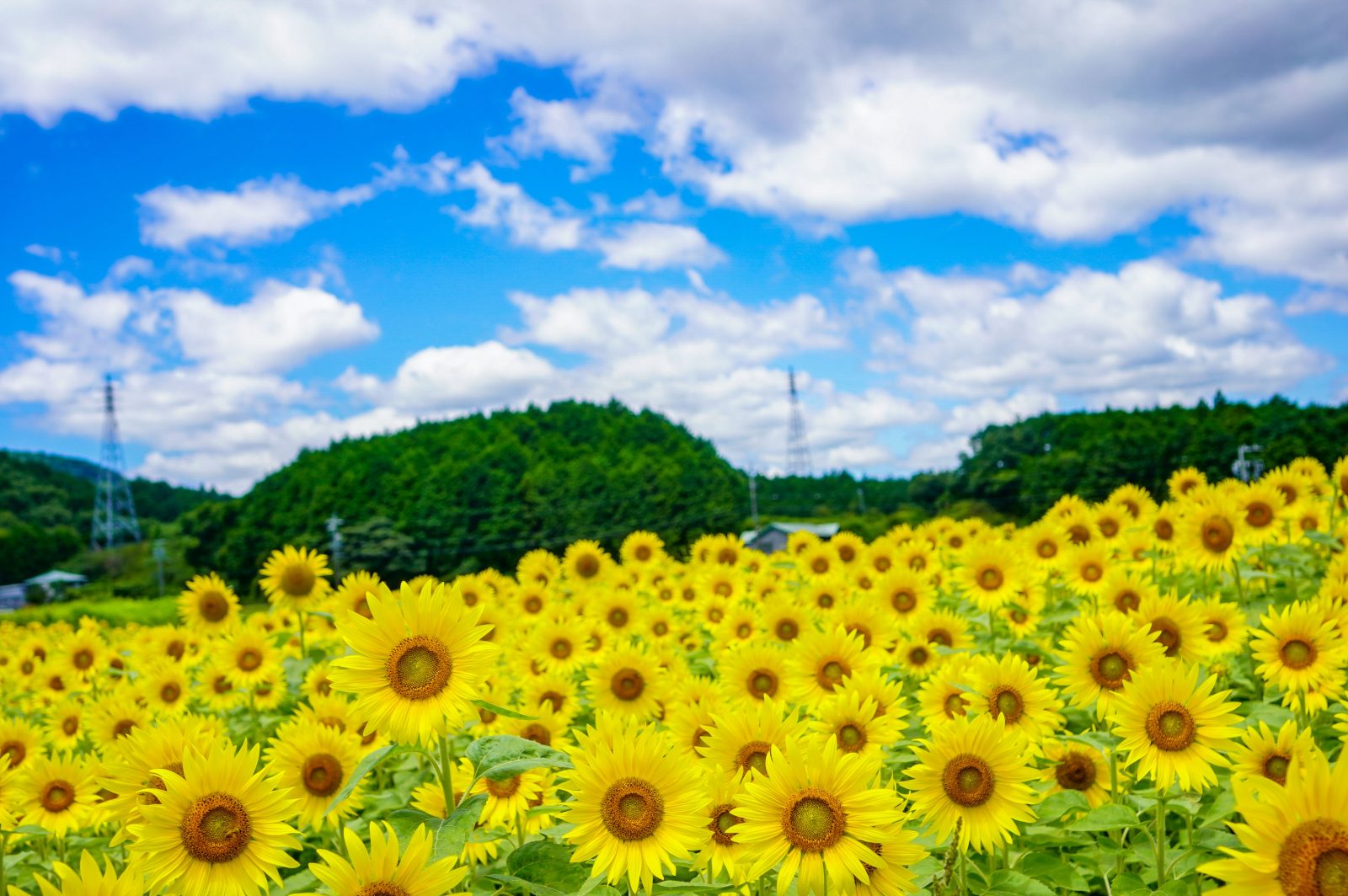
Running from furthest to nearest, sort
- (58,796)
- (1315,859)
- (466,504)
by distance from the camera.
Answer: (466,504)
(58,796)
(1315,859)

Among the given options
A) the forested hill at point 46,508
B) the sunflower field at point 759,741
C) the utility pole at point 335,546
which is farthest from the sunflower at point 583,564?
the forested hill at point 46,508

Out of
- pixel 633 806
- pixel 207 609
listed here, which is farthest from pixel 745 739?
pixel 207 609

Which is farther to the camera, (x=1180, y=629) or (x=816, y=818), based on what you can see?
(x=1180, y=629)

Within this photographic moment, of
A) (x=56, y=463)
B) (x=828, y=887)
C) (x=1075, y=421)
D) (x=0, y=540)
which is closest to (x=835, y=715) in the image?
(x=828, y=887)

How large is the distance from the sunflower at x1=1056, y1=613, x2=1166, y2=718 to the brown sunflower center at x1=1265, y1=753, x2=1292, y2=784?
1.87ft

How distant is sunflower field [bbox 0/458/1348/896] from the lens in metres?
2.43

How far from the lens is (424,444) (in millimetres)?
88875

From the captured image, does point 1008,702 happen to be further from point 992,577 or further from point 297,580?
point 297,580

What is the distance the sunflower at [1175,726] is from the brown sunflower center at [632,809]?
5.43ft

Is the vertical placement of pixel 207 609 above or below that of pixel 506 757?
above

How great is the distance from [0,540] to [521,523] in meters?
49.7

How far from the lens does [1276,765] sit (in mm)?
3227

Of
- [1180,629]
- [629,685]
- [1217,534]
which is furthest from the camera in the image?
[1217,534]

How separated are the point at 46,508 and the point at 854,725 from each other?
12616 centimetres
